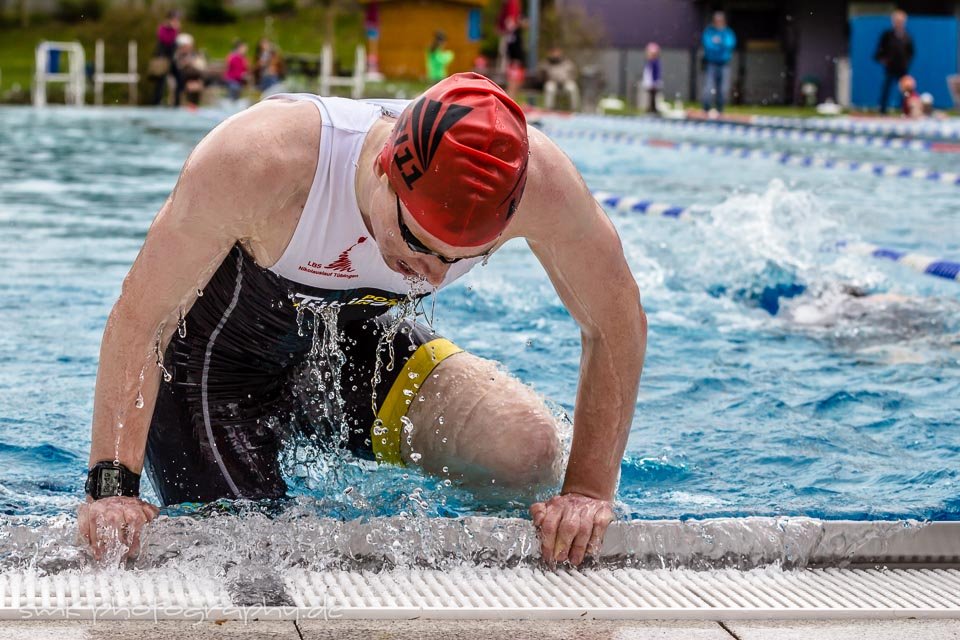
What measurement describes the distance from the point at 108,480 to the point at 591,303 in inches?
41.7

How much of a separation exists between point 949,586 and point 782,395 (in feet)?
7.57

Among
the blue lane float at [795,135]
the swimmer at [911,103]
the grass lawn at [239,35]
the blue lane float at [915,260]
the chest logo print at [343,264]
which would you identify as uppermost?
the grass lawn at [239,35]

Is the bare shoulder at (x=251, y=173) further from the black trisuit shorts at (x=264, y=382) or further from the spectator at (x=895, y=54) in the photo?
the spectator at (x=895, y=54)

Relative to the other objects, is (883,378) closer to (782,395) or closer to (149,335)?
(782,395)

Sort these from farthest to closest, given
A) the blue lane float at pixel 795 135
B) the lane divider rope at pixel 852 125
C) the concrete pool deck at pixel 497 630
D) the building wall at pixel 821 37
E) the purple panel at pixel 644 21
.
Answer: the purple panel at pixel 644 21 < the building wall at pixel 821 37 < the lane divider rope at pixel 852 125 < the blue lane float at pixel 795 135 < the concrete pool deck at pixel 497 630

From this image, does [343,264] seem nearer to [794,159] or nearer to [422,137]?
[422,137]

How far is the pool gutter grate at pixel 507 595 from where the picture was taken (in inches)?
82.4

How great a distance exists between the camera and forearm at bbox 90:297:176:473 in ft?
7.65

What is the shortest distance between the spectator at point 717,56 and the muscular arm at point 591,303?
18282 mm

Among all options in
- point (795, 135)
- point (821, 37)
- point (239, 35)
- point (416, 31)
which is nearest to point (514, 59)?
point (821, 37)

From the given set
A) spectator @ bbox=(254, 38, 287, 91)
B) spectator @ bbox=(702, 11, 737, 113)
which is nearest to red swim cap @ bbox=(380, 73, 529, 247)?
spectator @ bbox=(702, 11, 737, 113)

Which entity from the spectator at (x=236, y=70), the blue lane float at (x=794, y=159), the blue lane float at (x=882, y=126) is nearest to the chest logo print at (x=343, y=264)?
the blue lane float at (x=794, y=159)

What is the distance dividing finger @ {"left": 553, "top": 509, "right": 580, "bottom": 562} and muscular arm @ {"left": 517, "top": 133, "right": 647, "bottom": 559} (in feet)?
0.19

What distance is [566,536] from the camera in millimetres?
2475
